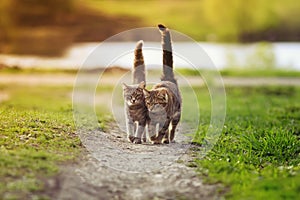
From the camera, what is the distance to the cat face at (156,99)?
14.0 feet

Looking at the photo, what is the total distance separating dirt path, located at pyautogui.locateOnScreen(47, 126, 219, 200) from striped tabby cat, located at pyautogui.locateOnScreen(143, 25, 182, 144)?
4.7 inches

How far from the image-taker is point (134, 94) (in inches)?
172

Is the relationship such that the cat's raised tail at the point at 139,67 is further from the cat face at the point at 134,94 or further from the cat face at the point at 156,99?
the cat face at the point at 156,99

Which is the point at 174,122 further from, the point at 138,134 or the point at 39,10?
the point at 39,10

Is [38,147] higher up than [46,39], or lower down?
lower down

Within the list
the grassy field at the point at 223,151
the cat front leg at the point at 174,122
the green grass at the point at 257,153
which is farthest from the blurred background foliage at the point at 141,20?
the cat front leg at the point at 174,122

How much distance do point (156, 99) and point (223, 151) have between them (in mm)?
678

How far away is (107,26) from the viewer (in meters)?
10.7

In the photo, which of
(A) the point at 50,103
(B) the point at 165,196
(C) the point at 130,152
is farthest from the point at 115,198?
(A) the point at 50,103

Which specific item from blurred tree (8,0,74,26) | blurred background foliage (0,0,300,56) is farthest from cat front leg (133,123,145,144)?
blurred tree (8,0,74,26)

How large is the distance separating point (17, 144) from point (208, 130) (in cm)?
181

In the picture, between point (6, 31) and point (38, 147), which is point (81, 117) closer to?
point (38, 147)

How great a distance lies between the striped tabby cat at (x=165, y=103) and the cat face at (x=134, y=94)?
0.22 feet

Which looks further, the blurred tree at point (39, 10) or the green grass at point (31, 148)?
the blurred tree at point (39, 10)
